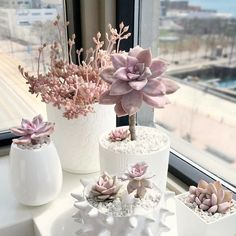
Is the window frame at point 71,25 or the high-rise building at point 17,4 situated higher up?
the high-rise building at point 17,4

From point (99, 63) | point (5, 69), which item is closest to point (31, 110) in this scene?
point (5, 69)

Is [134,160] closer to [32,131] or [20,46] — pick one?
[32,131]

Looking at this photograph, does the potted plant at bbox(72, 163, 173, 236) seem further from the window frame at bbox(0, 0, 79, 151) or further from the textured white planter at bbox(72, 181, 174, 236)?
the window frame at bbox(0, 0, 79, 151)

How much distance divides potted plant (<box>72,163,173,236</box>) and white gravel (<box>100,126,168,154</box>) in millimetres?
122

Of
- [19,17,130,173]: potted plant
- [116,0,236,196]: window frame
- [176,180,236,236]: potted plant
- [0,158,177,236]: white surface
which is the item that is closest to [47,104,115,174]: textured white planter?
[19,17,130,173]: potted plant

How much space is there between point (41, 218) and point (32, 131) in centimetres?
21

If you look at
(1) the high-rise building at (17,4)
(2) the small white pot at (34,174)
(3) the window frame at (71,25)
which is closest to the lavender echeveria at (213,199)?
(2) the small white pot at (34,174)

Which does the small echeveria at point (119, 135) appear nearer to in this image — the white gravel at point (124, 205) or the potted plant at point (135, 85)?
the potted plant at point (135, 85)

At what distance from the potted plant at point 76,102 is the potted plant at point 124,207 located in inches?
10.2

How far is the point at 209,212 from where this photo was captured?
2.10ft

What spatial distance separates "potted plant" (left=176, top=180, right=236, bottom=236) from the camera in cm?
63

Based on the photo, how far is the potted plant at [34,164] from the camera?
2.50ft

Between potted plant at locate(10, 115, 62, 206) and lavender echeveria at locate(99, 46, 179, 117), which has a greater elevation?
lavender echeveria at locate(99, 46, 179, 117)

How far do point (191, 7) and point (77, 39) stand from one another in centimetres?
47
